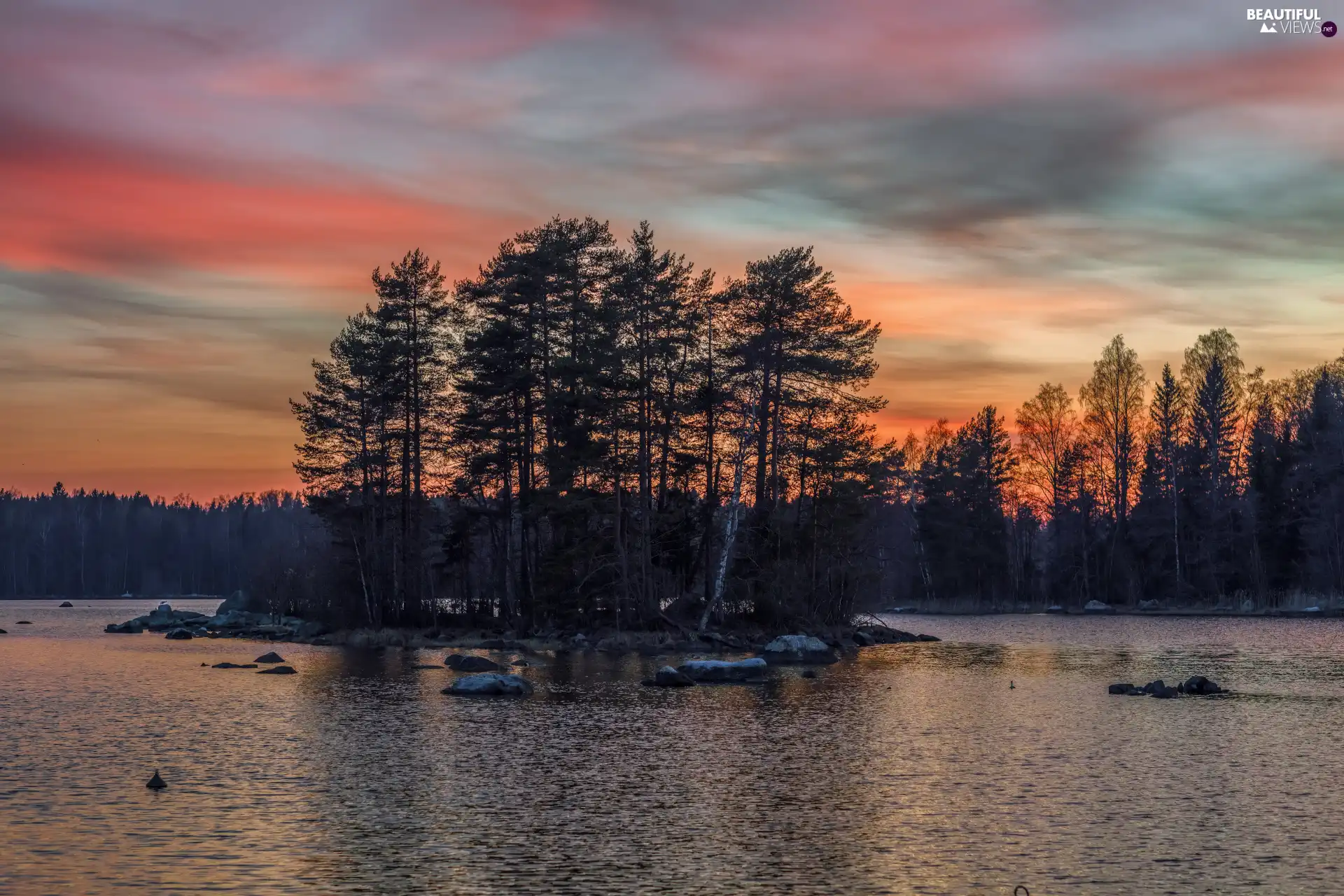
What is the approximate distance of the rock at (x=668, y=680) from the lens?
48.2 meters

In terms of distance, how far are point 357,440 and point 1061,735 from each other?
187 feet

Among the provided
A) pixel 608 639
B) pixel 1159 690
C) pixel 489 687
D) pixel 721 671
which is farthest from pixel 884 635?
pixel 489 687

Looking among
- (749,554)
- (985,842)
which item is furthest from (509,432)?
(985,842)

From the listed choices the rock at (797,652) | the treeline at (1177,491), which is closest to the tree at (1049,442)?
the treeline at (1177,491)

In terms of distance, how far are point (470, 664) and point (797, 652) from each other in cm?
1721

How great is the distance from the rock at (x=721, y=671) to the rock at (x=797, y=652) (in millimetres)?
8748

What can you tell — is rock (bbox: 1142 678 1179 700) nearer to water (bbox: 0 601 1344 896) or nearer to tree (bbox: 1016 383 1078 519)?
water (bbox: 0 601 1344 896)

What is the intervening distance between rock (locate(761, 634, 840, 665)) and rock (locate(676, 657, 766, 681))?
8.75 meters

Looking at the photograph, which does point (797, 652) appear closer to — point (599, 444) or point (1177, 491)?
point (599, 444)

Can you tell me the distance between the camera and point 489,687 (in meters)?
45.3

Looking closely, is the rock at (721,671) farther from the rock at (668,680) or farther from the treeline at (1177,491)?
the treeline at (1177,491)

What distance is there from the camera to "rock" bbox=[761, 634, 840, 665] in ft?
201

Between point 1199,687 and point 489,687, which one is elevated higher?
point 489,687

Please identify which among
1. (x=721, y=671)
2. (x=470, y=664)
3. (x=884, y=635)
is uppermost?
(x=470, y=664)
